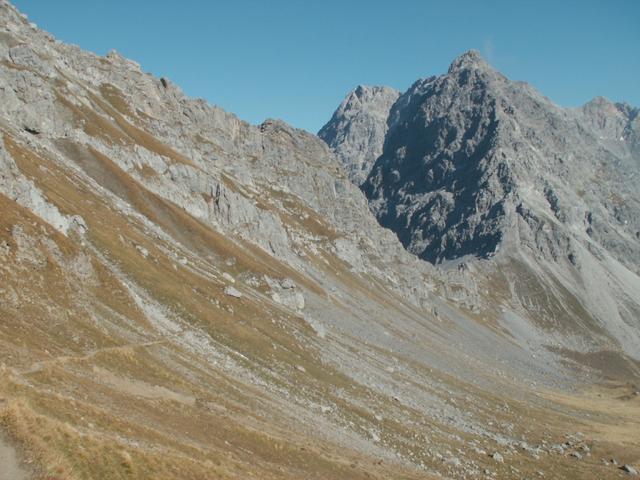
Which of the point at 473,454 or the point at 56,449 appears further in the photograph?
the point at 473,454

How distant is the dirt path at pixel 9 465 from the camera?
816 inches

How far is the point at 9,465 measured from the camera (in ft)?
70.1

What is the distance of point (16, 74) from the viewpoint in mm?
120188

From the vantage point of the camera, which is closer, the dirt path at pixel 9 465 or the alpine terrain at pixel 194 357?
the dirt path at pixel 9 465

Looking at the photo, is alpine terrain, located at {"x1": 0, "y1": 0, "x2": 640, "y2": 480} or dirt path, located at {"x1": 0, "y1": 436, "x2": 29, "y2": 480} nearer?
dirt path, located at {"x1": 0, "y1": 436, "x2": 29, "y2": 480}

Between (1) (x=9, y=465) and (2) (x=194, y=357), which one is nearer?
(1) (x=9, y=465)

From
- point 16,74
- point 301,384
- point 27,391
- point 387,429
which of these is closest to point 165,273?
point 301,384

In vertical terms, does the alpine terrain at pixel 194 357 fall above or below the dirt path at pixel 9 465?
above

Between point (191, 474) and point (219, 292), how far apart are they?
5299 cm

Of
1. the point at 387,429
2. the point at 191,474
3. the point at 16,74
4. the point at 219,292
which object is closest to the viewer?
the point at 191,474

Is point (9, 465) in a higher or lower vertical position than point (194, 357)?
lower

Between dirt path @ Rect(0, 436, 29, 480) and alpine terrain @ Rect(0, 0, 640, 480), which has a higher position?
alpine terrain @ Rect(0, 0, 640, 480)

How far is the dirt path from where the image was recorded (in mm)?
20734

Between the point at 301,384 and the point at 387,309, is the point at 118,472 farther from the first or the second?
the point at 387,309
